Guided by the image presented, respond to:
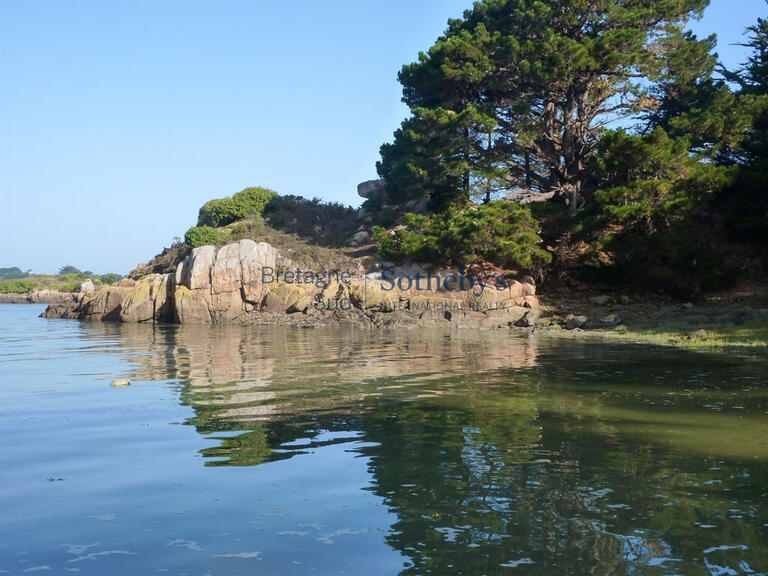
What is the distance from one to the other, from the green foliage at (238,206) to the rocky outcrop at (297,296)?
9547 mm

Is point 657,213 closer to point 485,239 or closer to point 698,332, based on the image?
point 485,239

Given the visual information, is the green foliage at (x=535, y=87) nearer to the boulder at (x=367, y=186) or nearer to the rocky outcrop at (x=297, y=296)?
the rocky outcrop at (x=297, y=296)

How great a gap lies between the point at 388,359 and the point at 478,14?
28.3 metres

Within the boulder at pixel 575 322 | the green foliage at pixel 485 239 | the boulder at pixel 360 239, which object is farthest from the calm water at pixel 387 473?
the boulder at pixel 360 239

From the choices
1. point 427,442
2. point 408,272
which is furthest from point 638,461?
point 408,272

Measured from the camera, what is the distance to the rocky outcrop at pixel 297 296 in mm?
29641

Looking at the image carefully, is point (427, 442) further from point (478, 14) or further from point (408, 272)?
point (478, 14)

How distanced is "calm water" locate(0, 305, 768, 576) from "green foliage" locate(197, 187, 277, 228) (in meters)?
33.5

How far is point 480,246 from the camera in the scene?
30203 mm

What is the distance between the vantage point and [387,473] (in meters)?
6.34

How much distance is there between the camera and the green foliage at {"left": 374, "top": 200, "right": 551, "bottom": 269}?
29.8 m

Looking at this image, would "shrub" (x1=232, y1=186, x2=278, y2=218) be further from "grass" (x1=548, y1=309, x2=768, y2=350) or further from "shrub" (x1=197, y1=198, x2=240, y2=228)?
"grass" (x1=548, y1=309, x2=768, y2=350)

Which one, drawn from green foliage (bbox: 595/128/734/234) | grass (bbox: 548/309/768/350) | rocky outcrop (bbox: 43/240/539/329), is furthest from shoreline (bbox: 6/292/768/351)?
green foliage (bbox: 595/128/734/234)

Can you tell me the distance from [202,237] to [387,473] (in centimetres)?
3659
